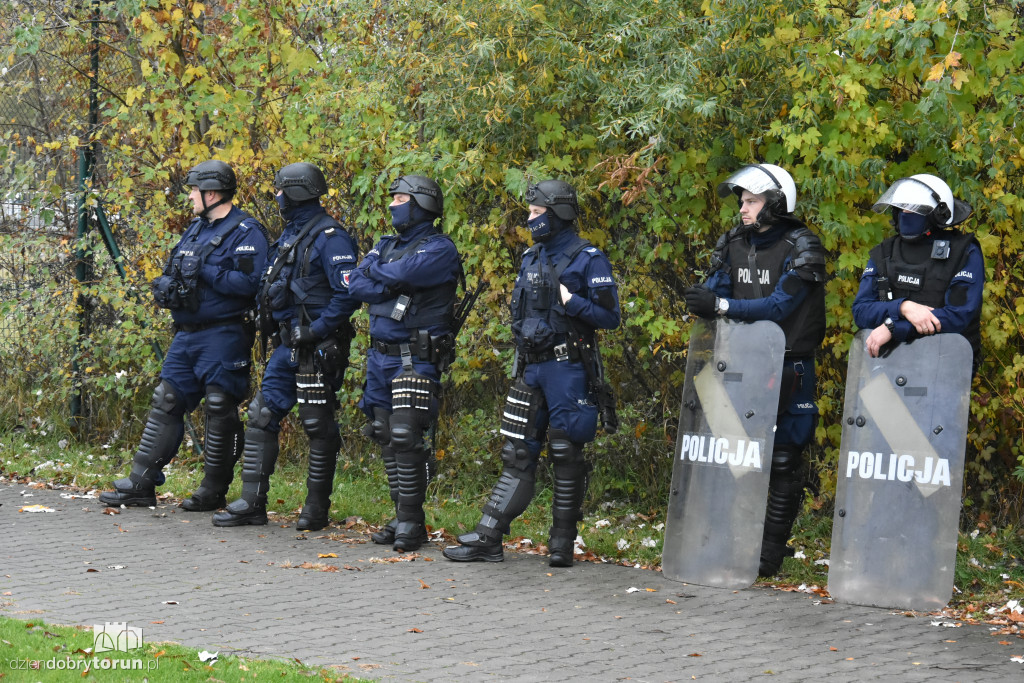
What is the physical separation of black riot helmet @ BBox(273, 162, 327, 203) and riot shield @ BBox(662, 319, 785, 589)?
269 centimetres

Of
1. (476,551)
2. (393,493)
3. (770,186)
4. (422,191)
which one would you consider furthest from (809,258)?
(393,493)

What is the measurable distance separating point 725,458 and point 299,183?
126 inches

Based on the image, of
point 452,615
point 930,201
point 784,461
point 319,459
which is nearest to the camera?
point 452,615

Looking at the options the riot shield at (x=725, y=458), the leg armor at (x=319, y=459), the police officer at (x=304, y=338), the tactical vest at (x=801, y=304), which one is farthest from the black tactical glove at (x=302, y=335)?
the tactical vest at (x=801, y=304)

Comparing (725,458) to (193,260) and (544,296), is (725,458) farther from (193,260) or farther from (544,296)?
(193,260)

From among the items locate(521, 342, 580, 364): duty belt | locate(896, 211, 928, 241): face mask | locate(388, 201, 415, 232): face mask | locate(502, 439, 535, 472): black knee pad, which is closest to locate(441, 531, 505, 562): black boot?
locate(502, 439, 535, 472): black knee pad

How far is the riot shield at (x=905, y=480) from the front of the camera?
611cm

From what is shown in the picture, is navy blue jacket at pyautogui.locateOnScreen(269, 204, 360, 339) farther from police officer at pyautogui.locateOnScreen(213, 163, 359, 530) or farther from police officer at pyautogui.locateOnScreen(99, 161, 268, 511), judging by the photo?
police officer at pyautogui.locateOnScreen(99, 161, 268, 511)

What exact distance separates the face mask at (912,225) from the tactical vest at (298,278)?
11.1 feet

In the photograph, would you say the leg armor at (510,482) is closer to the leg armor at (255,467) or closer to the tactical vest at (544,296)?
the tactical vest at (544,296)

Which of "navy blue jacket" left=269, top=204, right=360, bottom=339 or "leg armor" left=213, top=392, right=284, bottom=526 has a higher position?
"navy blue jacket" left=269, top=204, right=360, bottom=339

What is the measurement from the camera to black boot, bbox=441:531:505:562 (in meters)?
7.16

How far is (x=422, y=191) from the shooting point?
292 inches

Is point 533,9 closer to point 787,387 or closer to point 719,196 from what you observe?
point 719,196
